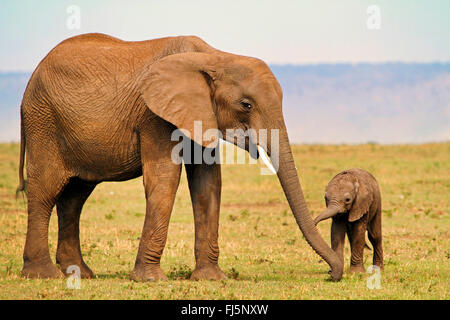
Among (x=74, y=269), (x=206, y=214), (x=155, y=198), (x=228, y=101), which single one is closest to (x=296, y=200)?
(x=228, y=101)

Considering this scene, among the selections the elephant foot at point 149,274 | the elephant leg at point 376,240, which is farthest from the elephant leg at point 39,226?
the elephant leg at point 376,240

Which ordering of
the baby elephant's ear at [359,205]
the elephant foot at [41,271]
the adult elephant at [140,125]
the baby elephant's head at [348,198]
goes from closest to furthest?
the adult elephant at [140,125] < the elephant foot at [41,271] < the baby elephant's head at [348,198] < the baby elephant's ear at [359,205]

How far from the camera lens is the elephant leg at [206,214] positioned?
477 inches

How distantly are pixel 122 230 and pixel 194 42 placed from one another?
755cm

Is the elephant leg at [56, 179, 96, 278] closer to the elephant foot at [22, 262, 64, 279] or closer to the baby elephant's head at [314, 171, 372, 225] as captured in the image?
the elephant foot at [22, 262, 64, 279]

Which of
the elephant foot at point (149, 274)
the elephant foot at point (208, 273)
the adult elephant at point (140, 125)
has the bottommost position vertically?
the elephant foot at point (208, 273)

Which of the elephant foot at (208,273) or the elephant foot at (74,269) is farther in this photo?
the elephant foot at (74,269)

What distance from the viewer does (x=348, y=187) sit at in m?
13.1

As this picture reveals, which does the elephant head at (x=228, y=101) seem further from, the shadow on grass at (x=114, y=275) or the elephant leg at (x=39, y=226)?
the shadow on grass at (x=114, y=275)

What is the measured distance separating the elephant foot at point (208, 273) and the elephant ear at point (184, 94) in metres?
2.00

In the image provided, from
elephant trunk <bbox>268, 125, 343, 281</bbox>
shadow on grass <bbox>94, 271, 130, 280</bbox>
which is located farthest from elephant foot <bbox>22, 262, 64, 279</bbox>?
elephant trunk <bbox>268, 125, 343, 281</bbox>
